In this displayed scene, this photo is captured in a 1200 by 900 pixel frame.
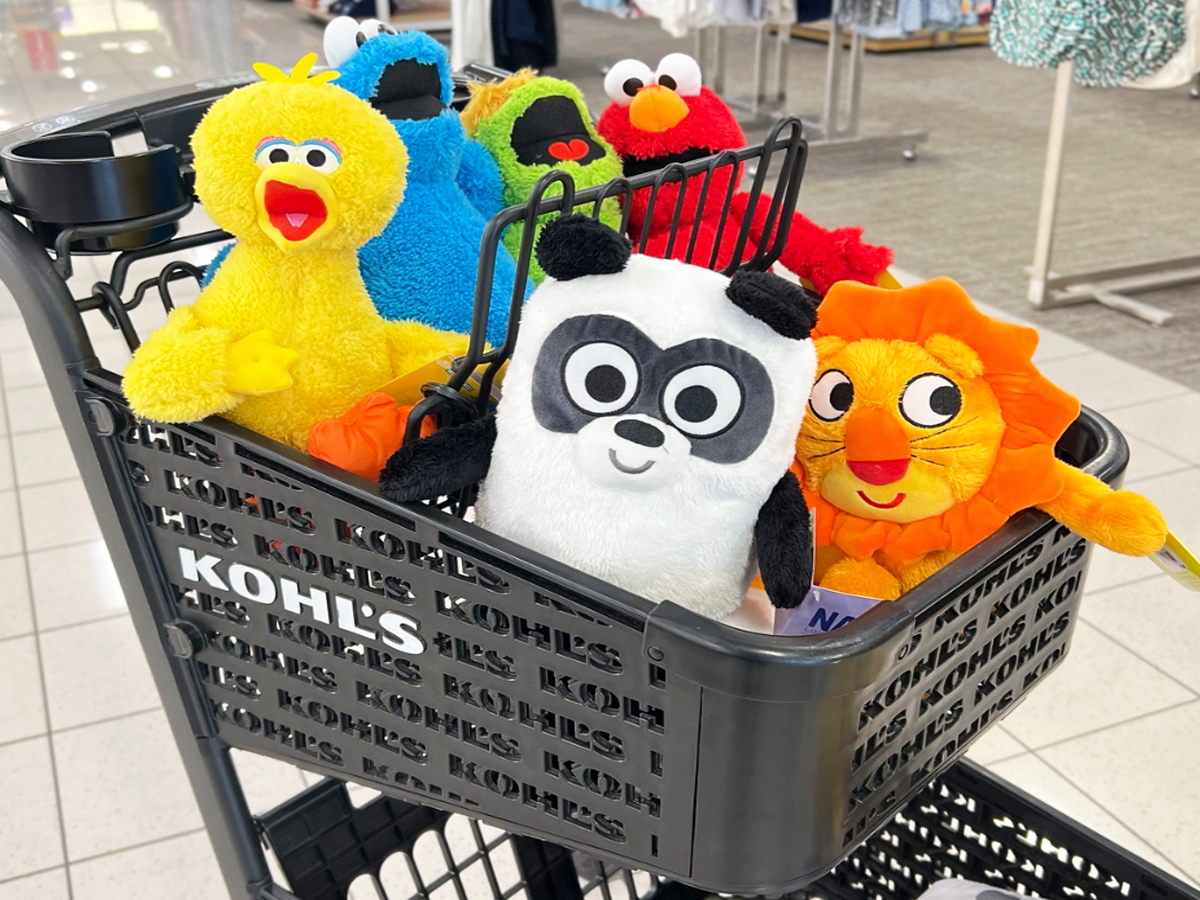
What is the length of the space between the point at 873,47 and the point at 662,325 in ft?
22.7

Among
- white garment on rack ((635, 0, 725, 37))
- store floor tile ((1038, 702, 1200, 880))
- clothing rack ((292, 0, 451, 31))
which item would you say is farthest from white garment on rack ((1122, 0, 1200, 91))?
clothing rack ((292, 0, 451, 31))

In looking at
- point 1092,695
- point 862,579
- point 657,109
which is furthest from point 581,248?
point 1092,695

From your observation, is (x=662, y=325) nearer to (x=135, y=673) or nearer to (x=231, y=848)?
(x=231, y=848)

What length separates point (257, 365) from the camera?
728 mm

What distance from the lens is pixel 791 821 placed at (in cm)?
61

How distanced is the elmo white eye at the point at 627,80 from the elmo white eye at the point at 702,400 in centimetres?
62

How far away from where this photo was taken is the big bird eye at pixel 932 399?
2.41 feet

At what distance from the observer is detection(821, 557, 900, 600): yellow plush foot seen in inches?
31.0

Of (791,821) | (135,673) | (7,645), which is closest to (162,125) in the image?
(791,821)

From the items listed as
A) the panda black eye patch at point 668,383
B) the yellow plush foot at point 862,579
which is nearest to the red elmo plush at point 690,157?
the yellow plush foot at point 862,579

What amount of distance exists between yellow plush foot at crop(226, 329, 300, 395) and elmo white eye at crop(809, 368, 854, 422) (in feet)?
1.10

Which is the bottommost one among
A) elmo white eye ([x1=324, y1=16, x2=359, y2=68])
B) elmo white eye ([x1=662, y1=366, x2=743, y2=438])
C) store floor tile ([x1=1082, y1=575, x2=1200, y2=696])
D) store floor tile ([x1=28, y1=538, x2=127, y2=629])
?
store floor tile ([x1=28, y1=538, x2=127, y2=629])

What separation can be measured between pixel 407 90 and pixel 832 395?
18.5 inches

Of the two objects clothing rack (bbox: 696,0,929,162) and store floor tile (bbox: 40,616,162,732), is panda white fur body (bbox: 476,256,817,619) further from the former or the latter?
clothing rack (bbox: 696,0,929,162)
